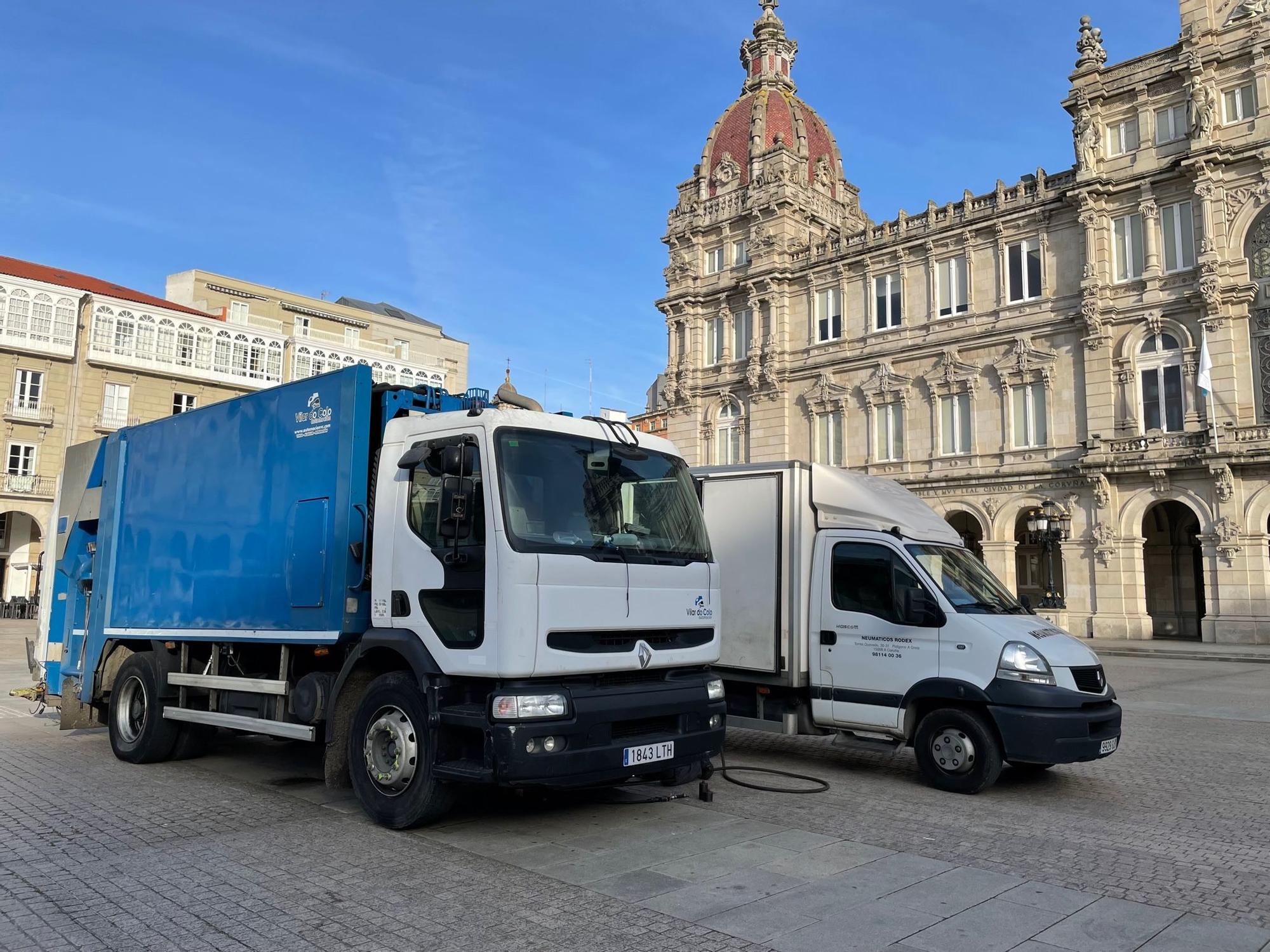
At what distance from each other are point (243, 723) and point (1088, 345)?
33630mm

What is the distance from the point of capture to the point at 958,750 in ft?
28.0

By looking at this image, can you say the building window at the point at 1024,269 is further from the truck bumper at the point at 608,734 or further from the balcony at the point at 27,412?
the balcony at the point at 27,412

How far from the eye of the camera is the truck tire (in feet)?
21.5

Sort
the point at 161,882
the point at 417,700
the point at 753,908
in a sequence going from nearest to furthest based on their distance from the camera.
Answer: the point at 753,908, the point at 161,882, the point at 417,700

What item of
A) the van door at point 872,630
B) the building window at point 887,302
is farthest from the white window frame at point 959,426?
the van door at point 872,630

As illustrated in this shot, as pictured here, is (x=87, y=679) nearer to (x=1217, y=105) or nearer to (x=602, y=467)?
(x=602, y=467)

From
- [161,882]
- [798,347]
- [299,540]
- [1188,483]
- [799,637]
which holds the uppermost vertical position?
[798,347]

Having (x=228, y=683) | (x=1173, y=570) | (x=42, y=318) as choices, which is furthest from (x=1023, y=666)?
(x=42, y=318)

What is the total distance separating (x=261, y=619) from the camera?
8.18m

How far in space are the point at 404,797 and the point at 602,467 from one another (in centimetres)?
287

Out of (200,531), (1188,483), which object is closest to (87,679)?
(200,531)

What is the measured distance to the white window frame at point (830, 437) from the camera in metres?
41.8

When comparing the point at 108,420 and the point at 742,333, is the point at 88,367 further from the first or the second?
the point at 742,333

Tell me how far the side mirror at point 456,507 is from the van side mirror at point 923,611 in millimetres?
4657
